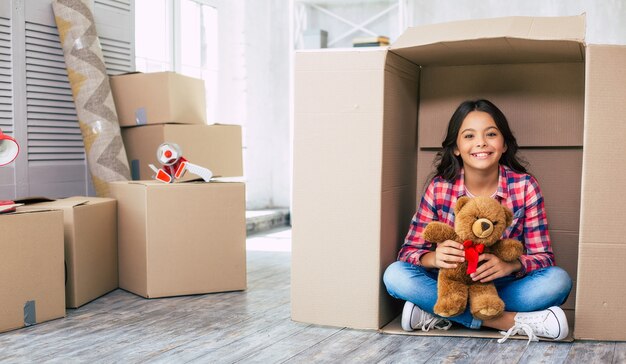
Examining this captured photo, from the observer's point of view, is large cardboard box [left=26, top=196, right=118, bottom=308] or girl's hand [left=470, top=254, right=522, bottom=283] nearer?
girl's hand [left=470, top=254, right=522, bottom=283]

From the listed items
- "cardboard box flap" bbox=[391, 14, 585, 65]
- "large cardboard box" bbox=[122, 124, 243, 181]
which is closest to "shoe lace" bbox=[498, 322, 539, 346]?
"cardboard box flap" bbox=[391, 14, 585, 65]

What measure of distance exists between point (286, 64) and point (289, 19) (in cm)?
29

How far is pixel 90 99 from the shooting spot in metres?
2.70

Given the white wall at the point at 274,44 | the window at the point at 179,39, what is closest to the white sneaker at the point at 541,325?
the window at the point at 179,39

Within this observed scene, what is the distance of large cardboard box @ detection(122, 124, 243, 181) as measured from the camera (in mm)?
2795

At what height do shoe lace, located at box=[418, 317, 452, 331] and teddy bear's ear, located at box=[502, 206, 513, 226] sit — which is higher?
teddy bear's ear, located at box=[502, 206, 513, 226]

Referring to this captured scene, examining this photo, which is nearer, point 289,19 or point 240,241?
point 240,241

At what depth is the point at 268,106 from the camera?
15.0ft

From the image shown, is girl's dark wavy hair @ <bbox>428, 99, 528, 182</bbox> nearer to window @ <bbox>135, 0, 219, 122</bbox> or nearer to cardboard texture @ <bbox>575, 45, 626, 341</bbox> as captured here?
cardboard texture @ <bbox>575, 45, 626, 341</bbox>

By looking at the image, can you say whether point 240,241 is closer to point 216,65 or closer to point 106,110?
point 106,110

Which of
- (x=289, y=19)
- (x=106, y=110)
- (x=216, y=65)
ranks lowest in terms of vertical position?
(x=106, y=110)

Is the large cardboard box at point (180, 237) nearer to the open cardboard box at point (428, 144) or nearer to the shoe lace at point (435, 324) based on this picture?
the open cardboard box at point (428, 144)

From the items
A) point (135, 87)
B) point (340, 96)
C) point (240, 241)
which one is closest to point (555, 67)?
point (340, 96)

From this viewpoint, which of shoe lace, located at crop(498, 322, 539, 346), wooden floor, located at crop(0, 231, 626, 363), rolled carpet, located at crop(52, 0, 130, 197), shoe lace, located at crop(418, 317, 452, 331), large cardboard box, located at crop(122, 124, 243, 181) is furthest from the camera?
large cardboard box, located at crop(122, 124, 243, 181)
